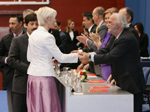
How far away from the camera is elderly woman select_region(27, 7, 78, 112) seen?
10.4 feet

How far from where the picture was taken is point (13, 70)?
13.3ft

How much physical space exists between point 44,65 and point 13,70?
1002 mm

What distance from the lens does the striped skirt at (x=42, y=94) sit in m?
3.25

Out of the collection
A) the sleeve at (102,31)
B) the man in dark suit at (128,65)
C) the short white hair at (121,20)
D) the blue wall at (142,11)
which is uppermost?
the blue wall at (142,11)

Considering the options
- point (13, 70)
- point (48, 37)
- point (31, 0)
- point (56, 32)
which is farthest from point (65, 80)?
point (31, 0)

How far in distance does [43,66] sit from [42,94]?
0.31 metres

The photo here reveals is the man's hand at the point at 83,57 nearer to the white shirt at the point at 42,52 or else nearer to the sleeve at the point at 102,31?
the white shirt at the point at 42,52

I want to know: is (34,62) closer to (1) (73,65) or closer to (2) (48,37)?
(2) (48,37)

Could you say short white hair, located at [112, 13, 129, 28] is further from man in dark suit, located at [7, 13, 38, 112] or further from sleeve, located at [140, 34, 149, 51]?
sleeve, located at [140, 34, 149, 51]

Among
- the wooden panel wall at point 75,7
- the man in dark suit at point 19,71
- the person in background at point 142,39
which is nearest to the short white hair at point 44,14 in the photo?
the man in dark suit at point 19,71

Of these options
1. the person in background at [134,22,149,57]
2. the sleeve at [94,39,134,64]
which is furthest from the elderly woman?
the person in background at [134,22,149,57]

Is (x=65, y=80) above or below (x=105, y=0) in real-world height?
below

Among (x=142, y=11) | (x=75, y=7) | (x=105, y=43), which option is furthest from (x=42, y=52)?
(x=75, y=7)

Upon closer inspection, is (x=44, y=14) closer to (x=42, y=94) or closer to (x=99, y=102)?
(x=42, y=94)
